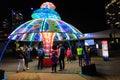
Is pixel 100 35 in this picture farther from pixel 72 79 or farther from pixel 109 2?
pixel 109 2

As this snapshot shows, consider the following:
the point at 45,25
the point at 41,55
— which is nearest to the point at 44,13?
the point at 45,25

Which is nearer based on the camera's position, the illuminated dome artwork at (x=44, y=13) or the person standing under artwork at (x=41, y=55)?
the person standing under artwork at (x=41, y=55)

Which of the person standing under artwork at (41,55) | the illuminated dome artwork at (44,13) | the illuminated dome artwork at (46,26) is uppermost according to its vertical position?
the illuminated dome artwork at (44,13)

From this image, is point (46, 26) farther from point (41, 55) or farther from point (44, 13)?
point (41, 55)

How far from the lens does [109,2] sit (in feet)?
477

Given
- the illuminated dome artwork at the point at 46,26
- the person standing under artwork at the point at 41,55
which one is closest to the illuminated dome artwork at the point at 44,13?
the illuminated dome artwork at the point at 46,26

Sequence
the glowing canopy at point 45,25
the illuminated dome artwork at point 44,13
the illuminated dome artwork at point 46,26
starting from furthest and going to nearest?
the illuminated dome artwork at point 44,13
the illuminated dome artwork at point 46,26
the glowing canopy at point 45,25

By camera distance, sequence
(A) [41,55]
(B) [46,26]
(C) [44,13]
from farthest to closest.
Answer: (C) [44,13]
(B) [46,26]
(A) [41,55]

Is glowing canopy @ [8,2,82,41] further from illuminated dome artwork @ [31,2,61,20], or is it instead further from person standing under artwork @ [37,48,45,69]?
person standing under artwork @ [37,48,45,69]

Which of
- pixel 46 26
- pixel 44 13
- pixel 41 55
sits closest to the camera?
pixel 41 55

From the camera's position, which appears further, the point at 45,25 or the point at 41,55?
the point at 45,25

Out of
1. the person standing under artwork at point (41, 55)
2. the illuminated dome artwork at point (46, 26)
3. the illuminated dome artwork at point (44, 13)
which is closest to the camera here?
the person standing under artwork at point (41, 55)

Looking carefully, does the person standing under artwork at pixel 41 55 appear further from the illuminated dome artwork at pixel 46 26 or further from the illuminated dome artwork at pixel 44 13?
the illuminated dome artwork at pixel 44 13

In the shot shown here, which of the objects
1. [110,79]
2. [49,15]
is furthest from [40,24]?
[110,79]
